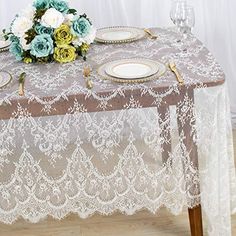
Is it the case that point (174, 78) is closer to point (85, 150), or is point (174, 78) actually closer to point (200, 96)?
point (200, 96)

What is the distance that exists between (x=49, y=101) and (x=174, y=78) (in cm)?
42

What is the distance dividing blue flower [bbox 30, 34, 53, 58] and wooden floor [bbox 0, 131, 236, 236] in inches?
29.4

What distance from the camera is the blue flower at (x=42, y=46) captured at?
5.45 ft

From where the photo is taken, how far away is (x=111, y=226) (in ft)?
6.49

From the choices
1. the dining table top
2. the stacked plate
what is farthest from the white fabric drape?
the dining table top

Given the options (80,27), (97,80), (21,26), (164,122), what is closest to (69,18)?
(80,27)

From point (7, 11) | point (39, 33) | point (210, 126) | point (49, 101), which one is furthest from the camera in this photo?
point (7, 11)

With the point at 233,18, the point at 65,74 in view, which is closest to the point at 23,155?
the point at 65,74

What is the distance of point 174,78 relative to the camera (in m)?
1.54

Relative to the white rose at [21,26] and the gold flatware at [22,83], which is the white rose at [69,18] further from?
the gold flatware at [22,83]

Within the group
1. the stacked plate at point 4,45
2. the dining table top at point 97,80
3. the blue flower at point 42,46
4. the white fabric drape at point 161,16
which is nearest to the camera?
the dining table top at point 97,80

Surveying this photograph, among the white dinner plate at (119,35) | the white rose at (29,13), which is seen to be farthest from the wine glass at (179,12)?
the white rose at (29,13)

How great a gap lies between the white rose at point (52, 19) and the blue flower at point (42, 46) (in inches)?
1.7

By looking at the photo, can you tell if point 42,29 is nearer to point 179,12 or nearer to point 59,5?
point 59,5
